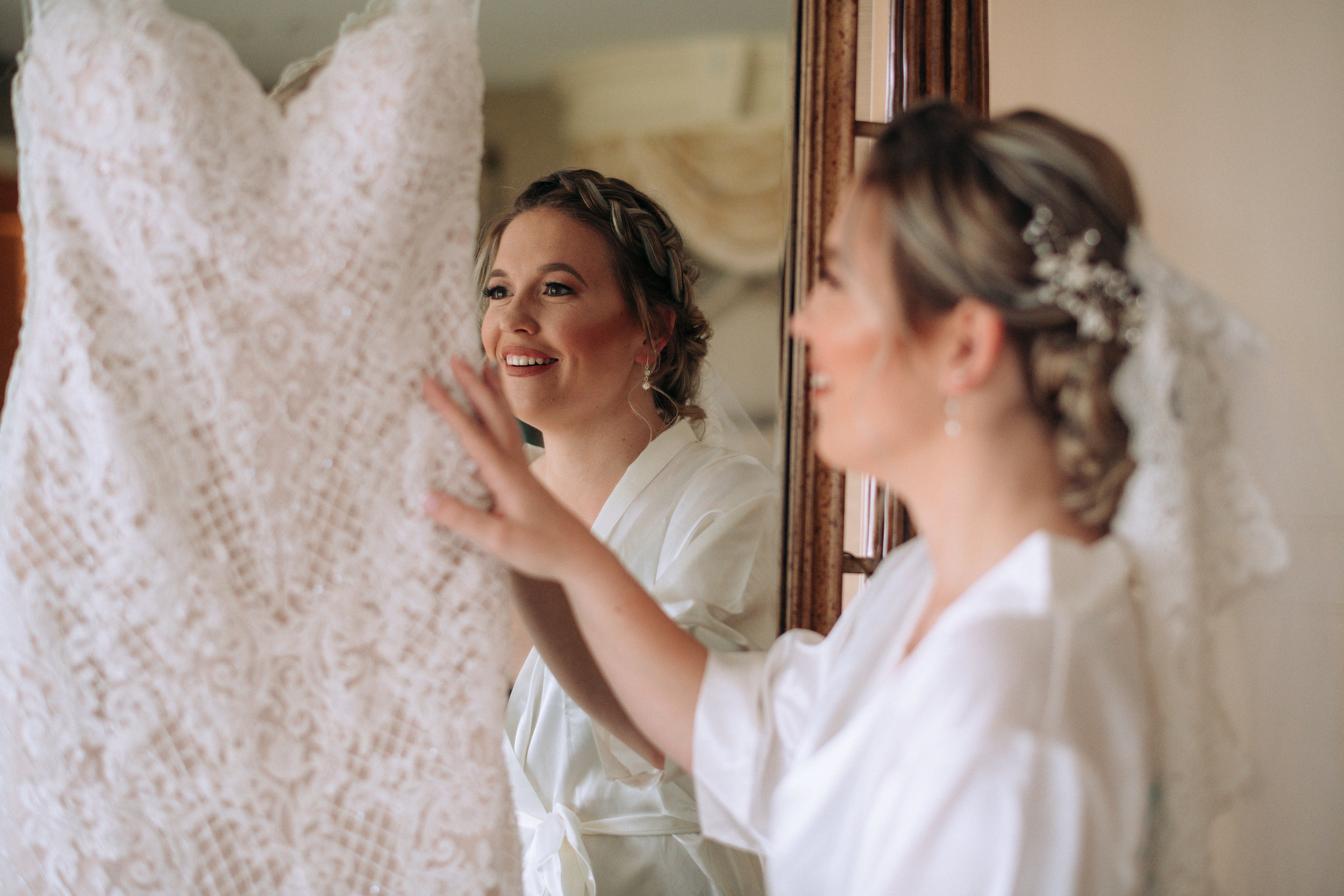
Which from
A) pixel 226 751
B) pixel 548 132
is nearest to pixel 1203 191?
pixel 548 132

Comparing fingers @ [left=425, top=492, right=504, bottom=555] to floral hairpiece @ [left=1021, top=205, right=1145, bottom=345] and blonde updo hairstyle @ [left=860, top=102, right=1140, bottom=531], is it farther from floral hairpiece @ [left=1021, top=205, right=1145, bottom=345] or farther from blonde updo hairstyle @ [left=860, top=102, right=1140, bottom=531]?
floral hairpiece @ [left=1021, top=205, right=1145, bottom=345]

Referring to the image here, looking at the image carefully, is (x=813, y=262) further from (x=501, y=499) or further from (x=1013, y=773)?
(x=1013, y=773)

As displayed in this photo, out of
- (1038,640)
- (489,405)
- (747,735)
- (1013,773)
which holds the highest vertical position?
(489,405)

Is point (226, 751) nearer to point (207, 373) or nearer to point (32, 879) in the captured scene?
point (32, 879)

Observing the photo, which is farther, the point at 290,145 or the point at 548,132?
the point at 548,132

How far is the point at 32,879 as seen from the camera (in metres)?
1.00

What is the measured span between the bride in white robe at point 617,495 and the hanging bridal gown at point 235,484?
376mm

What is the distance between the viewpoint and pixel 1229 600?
1.03 m

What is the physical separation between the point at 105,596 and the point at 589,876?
80 cm

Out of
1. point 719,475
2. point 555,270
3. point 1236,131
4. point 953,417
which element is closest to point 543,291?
point 555,270

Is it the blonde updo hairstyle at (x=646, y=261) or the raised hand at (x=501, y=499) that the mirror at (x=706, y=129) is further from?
the raised hand at (x=501, y=499)

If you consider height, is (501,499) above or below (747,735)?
above

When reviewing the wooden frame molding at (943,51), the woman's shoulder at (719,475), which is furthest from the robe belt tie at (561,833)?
the wooden frame molding at (943,51)

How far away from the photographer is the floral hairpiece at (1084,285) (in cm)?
96
